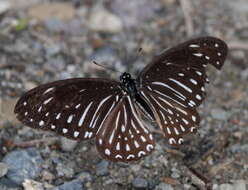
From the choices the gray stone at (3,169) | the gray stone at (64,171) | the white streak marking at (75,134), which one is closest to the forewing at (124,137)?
the white streak marking at (75,134)

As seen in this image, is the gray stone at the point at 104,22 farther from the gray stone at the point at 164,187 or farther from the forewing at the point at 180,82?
the gray stone at the point at 164,187

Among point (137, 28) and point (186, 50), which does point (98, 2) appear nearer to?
point (137, 28)

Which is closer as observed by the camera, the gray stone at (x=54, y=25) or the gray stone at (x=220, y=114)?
the gray stone at (x=220, y=114)

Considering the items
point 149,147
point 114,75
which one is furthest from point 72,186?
point 114,75

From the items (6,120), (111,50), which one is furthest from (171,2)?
(6,120)

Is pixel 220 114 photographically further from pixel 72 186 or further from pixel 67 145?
pixel 72 186

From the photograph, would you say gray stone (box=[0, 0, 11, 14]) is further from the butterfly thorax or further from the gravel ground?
the butterfly thorax
